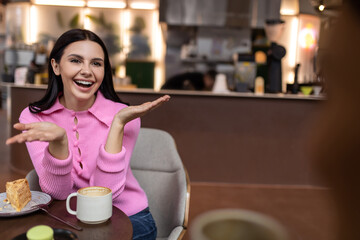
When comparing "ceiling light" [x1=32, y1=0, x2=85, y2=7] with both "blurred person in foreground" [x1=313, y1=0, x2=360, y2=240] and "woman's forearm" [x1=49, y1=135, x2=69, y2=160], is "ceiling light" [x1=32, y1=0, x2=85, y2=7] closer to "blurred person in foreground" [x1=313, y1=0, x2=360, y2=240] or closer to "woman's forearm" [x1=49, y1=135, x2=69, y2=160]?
"woman's forearm" [x1=49, y1=135, x2=69, y2=160]

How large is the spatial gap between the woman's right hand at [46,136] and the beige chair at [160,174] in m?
0.54

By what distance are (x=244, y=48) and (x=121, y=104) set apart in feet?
15.6

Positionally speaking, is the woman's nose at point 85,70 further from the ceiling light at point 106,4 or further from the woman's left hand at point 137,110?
the ceiling light at point 106,4

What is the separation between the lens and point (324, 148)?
0.23 meters

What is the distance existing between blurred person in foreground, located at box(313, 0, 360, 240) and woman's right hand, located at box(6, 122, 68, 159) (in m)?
0.82

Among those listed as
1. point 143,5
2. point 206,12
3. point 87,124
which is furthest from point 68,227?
point 143,5

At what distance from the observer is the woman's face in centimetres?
132

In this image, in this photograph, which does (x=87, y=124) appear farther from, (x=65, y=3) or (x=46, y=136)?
(x=65, y=3)

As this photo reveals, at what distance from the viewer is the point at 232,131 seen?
3.64 metres

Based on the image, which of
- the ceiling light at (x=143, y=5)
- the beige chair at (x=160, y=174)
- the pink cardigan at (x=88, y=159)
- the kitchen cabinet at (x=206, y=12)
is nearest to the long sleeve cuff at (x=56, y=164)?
the pink cardigan at (x=88, y=159)

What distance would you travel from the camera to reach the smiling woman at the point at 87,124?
123 cm

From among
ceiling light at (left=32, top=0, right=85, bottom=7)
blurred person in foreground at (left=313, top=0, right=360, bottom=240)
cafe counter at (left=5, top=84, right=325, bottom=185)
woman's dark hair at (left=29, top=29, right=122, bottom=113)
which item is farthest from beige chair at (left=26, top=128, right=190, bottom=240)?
ceiling light at (left=32, top=0, right=85, bottom=7)

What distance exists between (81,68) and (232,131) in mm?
2511

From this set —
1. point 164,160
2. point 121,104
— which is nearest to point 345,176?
point 121,104
